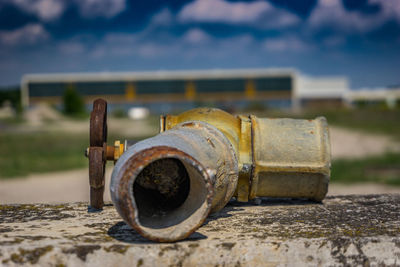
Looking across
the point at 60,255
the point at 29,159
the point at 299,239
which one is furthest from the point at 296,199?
the point at 29,159

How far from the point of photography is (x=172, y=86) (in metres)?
55.2

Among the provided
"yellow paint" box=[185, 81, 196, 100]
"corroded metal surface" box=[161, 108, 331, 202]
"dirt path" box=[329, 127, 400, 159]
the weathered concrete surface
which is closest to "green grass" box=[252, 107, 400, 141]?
"dirt path" box=[329, 127, 400, 159]

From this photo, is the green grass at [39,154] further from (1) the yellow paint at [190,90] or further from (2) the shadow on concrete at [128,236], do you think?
(1) the yellow paint at [190,90]

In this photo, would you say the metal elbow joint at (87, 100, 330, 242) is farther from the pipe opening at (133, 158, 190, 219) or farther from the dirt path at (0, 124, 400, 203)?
the dirt path at (0, 124, 400, 203)

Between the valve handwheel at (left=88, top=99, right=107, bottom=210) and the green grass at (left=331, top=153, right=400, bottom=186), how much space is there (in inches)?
308

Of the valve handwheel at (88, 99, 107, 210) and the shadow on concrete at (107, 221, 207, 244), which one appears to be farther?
the valve handwheel at (88, 99, 107, 210)

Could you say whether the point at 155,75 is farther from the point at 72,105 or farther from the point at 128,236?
the point at 128,236

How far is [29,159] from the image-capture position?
13422 millimetres

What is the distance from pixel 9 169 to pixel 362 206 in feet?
34.8

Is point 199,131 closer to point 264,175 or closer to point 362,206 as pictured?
point 264,175

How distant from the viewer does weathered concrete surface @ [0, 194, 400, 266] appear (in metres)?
1.86

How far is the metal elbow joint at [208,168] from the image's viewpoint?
5.92 ft

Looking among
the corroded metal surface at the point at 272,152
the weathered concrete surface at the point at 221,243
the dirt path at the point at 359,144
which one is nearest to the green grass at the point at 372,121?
the dirt path at the point at 359,144

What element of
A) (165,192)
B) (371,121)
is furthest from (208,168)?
(371,121)
